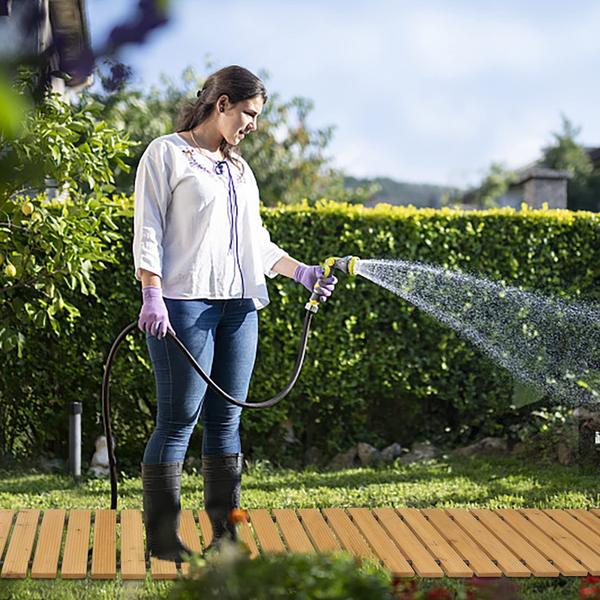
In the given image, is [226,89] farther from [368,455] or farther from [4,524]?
[368,455]

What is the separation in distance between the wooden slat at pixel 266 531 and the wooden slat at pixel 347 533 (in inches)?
7.9

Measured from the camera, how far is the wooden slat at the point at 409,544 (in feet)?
9.19

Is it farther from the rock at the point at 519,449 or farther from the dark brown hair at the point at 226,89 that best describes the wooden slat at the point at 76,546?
the rock at the point at 519,449

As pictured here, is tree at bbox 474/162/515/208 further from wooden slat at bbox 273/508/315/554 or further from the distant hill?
wooden slat at bbox 273/508/315/554

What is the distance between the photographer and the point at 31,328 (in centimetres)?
469

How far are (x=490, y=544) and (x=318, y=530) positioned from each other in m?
0.56

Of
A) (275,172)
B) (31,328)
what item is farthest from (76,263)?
(275,172)

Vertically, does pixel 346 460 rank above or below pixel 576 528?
below

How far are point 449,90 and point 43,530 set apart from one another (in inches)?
90.9

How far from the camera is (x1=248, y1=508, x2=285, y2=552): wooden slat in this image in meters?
3.01

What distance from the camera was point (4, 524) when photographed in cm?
333

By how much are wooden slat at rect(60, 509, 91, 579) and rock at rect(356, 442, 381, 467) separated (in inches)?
77.6

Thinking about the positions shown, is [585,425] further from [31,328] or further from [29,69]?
[29,69]

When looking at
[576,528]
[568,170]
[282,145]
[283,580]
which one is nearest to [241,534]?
[576,528]
